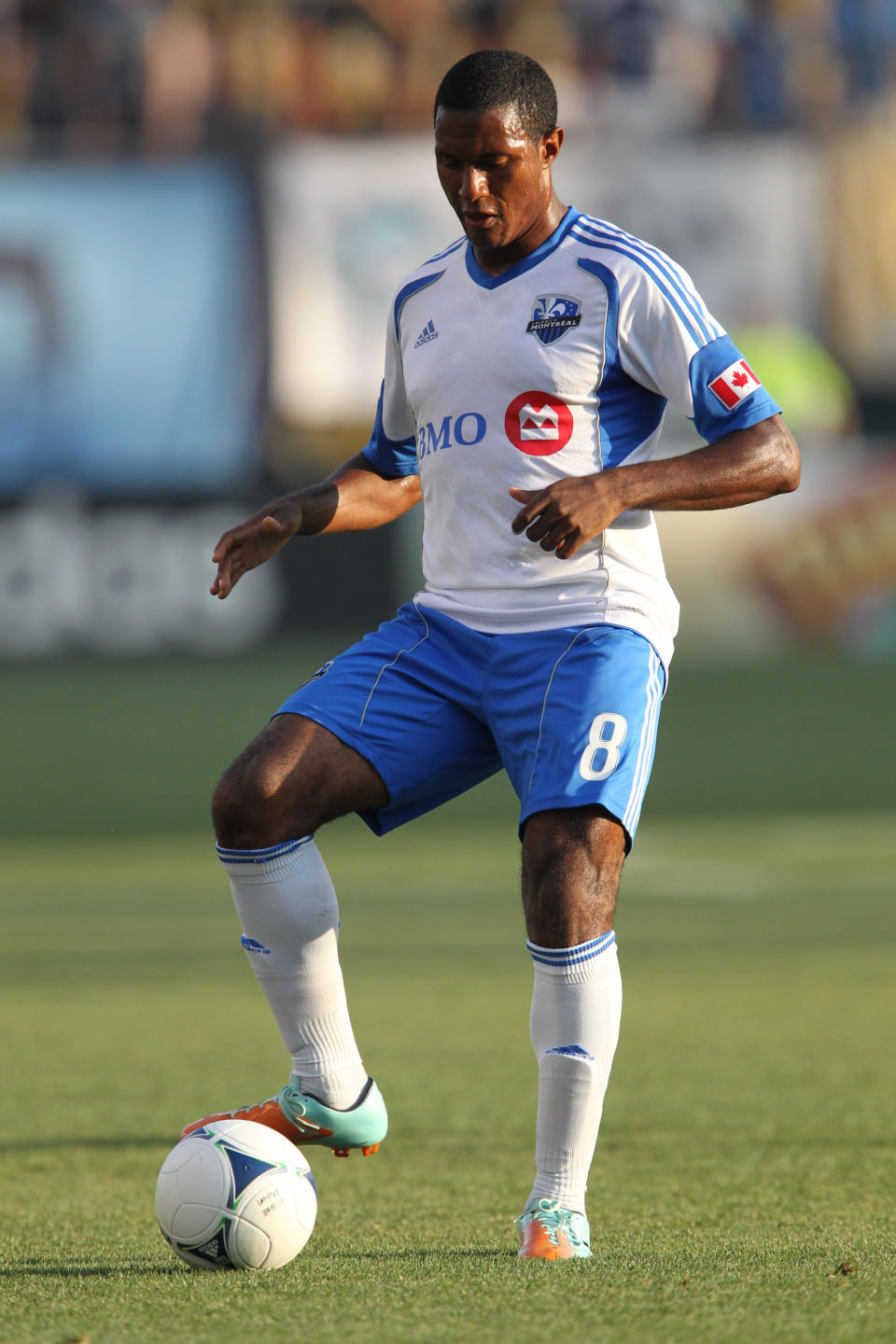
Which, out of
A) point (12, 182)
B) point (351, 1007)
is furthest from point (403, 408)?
point (12, 182)

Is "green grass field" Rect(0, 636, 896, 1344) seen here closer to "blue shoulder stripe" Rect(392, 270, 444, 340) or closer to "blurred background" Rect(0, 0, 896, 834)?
"blurred background" Rect(0, 0, 896, 834)

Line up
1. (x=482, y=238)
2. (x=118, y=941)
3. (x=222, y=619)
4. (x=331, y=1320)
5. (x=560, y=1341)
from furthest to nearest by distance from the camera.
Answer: (x=222, y=619) → (x=118, y=941) → (x=482, y=238) → (x=331, y=1320) → (x=560, y=1341)

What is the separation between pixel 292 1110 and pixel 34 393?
11034 mm

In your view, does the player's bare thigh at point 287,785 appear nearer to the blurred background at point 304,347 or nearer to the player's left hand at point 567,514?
the player's left hand at point 567,514

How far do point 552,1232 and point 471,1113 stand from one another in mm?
1873

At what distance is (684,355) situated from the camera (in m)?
3.38

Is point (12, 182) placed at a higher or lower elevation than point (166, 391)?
higher

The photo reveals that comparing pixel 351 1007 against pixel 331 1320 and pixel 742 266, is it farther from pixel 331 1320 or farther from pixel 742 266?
pixel 742 266

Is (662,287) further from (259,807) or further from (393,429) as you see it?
(259,807)

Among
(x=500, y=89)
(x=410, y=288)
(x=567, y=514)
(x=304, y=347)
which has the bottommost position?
(x=304, y=347)

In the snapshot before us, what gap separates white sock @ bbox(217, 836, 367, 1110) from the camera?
3.50m

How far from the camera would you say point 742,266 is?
14.1 m

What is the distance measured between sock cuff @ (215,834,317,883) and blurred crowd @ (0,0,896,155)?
36.8 ft

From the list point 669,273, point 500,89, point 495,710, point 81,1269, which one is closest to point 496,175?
point 500,89
